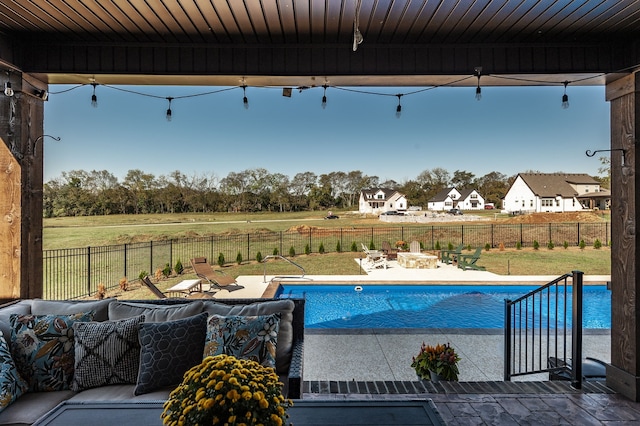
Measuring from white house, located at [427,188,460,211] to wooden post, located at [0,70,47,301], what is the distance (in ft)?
36.9

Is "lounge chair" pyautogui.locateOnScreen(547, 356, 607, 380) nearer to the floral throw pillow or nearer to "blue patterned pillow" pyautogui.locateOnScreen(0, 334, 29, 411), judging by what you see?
the floral throw pillow

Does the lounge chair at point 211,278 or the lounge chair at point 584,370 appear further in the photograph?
the lounge chair at point 211,278

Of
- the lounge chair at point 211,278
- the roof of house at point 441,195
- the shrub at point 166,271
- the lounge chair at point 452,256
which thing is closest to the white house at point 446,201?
the roof of house at point 441,195

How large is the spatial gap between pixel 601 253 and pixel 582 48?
10718mm

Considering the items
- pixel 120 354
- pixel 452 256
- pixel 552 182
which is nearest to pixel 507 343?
pixel 120 354

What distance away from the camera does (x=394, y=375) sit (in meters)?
3.35

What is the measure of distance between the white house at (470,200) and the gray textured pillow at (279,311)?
433 inches

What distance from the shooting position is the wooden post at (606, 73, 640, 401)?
8.32 ft

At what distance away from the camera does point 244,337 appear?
2086 millimetres

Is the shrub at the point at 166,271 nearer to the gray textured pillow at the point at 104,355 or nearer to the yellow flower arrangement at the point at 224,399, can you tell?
the gray textured pillow at the point at 104,355

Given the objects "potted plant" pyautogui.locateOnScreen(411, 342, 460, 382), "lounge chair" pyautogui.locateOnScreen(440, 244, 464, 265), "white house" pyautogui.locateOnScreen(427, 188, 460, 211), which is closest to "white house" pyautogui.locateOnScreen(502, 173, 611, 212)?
"white house" pyautogui.locateOnScreen(427, 188, 460, 211)

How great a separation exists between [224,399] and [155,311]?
168cm

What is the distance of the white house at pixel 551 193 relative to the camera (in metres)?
10.8

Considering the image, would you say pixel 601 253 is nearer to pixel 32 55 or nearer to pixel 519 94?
pixel 519 94
